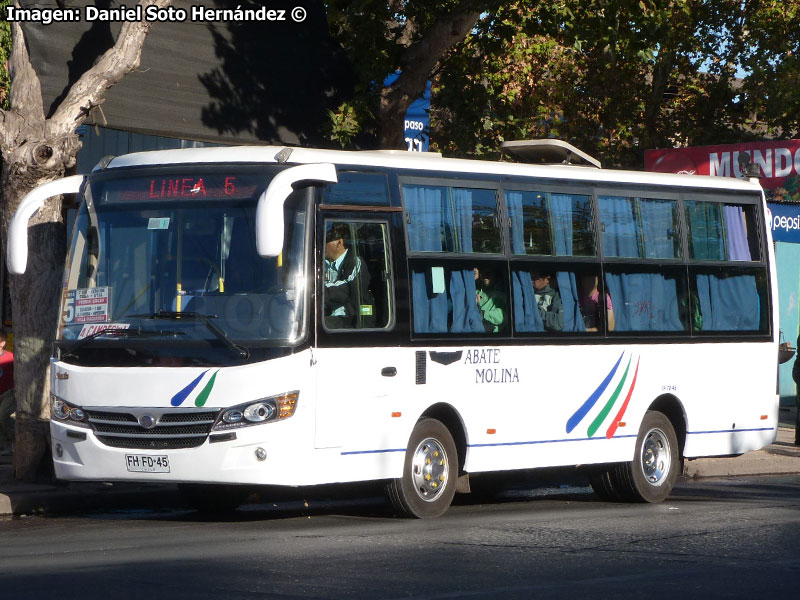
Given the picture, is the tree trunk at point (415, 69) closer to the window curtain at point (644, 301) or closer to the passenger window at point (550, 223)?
the passenger window at point (550, 223)

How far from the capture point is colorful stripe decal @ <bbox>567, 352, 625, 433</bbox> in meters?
12.6

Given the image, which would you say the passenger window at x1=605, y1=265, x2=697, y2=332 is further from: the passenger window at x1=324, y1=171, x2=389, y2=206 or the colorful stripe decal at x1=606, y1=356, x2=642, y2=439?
the passenger window at x1=324, y1=171, x2=389, y2=206

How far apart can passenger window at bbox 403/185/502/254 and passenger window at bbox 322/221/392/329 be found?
43 centimetres

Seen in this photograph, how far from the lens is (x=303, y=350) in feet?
33.6

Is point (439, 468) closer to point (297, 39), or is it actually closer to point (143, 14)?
point (143, 14)

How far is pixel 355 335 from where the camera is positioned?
1070 centimetres

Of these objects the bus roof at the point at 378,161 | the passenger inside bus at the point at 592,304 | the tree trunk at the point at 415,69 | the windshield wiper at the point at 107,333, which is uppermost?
the tree trunk at the point at 415,69

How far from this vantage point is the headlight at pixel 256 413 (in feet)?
33.4

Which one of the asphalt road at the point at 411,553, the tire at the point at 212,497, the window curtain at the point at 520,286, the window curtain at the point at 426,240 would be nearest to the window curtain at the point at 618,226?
the window curtain at the point at 520,286

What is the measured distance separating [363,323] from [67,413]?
2.34 m

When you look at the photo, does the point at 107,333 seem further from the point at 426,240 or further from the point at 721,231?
the point at 721,231

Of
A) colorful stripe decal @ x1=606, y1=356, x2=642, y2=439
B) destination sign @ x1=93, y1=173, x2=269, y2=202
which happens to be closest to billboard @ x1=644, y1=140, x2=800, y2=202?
colorful stripe decal @ x1=606, y1=356, x2=642, y2=439

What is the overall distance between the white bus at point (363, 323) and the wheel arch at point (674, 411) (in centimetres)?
4

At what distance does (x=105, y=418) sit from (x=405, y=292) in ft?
8.13
